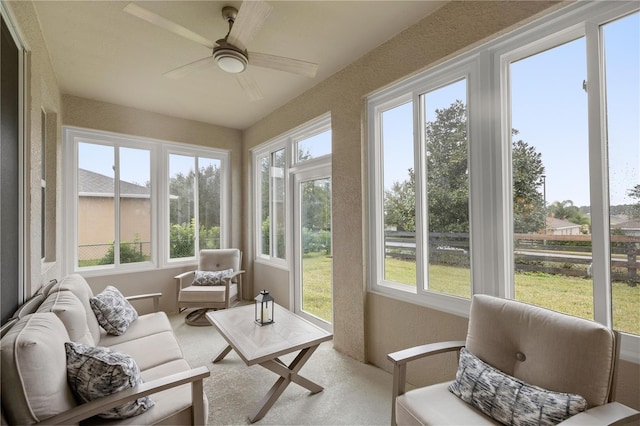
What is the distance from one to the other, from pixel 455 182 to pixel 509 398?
1.35 m

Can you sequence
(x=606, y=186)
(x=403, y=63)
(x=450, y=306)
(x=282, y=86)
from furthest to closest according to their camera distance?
(x=282, y=86) < (x=403, y=63) < (x=450, y=306) < (x=606, y=186)

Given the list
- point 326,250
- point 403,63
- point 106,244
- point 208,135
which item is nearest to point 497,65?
point 403,63

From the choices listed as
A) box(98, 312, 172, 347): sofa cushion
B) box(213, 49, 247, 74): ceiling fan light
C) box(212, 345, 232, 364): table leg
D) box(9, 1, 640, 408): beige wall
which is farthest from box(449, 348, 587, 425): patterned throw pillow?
box(213, 49, 247, 74): ceiling fan light

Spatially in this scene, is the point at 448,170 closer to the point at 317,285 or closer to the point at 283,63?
the point at 283,63

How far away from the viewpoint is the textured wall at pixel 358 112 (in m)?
1.98

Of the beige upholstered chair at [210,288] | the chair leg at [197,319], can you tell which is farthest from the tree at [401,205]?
the chair leg at [197,319]

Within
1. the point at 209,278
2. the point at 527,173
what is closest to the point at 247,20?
the point at 527,173

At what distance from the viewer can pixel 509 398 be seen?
1285mm

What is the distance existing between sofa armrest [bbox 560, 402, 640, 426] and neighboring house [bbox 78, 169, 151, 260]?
4.52m

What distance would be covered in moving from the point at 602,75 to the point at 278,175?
3.41 metres

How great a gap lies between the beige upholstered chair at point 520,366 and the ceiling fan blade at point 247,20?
205 cm

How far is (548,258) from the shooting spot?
1.73 meters

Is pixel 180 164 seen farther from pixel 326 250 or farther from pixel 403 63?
pixel 403 63

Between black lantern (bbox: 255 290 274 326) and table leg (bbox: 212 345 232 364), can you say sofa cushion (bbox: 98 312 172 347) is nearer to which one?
table leg (bbox: 212 345 232 364)
